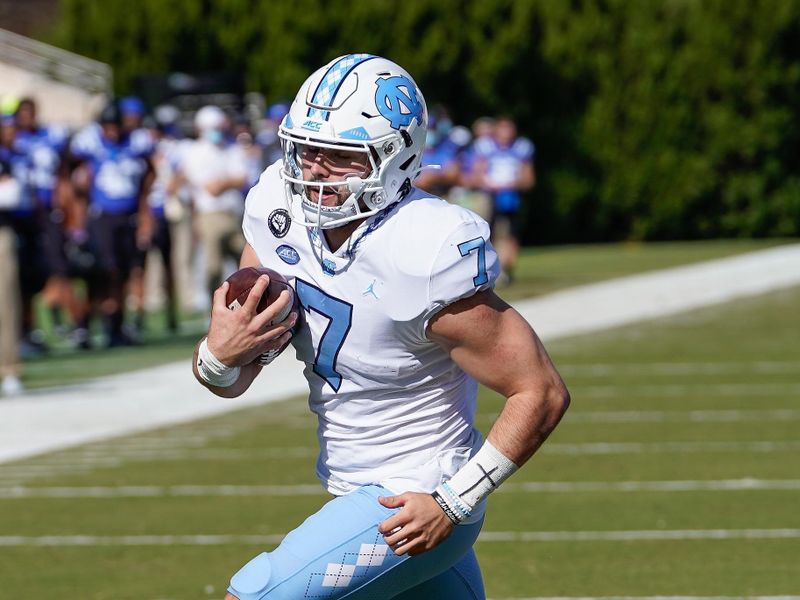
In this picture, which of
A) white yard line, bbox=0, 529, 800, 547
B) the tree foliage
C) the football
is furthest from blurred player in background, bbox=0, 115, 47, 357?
the tree foliage

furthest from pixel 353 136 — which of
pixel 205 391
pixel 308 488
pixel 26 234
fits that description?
pixel 26 234

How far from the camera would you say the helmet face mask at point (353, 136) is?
3.61 metres

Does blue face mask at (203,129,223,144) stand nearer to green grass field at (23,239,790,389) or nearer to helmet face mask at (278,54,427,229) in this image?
green grass field at (23,239,790,389)

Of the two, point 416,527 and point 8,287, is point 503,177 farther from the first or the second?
point 416,527

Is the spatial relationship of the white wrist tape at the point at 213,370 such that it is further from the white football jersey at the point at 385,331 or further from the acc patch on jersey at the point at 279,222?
the acc patch on jersey at the point at 279,222

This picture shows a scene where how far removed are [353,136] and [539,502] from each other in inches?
153

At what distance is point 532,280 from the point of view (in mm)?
17859

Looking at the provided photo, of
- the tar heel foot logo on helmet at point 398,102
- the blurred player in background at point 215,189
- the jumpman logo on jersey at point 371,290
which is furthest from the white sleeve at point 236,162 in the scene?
the jumpman logo on jersey at point 371,290

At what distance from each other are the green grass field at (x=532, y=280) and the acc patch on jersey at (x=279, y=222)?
7466mm

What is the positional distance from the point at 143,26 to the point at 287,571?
20.2 m

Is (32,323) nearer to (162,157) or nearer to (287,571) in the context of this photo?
(162,157)

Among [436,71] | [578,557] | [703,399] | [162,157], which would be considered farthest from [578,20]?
[578,557]

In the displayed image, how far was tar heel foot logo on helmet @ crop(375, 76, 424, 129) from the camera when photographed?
12.0 feet

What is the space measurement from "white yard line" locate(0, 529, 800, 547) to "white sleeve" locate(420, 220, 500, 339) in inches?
125
